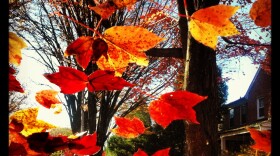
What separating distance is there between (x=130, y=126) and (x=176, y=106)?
0.50m

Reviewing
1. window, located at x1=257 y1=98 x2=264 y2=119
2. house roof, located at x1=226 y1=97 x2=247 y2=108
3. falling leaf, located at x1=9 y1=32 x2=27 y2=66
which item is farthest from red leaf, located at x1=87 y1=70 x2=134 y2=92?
house roof, located at x1=226 y1=97 x2=247 y2=108

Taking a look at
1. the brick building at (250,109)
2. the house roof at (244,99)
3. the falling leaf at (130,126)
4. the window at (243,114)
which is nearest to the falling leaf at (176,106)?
the falling leaf at (130,126)

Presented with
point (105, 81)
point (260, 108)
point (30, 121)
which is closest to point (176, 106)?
point (105, 81)

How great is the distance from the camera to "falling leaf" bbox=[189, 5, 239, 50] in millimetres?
946

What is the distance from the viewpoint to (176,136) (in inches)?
662

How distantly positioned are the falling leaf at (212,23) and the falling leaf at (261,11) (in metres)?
0.11

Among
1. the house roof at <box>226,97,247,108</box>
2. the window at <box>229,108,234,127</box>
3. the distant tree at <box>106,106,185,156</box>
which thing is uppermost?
the house roof at <box>226,97,247,108</box>

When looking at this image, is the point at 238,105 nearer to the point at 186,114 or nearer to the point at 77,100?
the point at 77,100

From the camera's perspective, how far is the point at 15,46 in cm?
85

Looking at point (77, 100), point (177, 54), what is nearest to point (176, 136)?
point (77, 100)

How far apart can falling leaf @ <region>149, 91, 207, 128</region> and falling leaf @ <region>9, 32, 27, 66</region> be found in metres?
0.59

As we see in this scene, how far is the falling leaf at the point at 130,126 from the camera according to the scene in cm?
152

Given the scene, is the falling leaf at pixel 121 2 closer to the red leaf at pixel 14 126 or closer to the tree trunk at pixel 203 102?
the red leaf at pixel 14 126

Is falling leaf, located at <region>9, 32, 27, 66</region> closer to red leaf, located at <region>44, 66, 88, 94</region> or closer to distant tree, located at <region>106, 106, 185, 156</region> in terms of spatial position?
red leaf, located at <region>44, 66, 88, 94</region>
